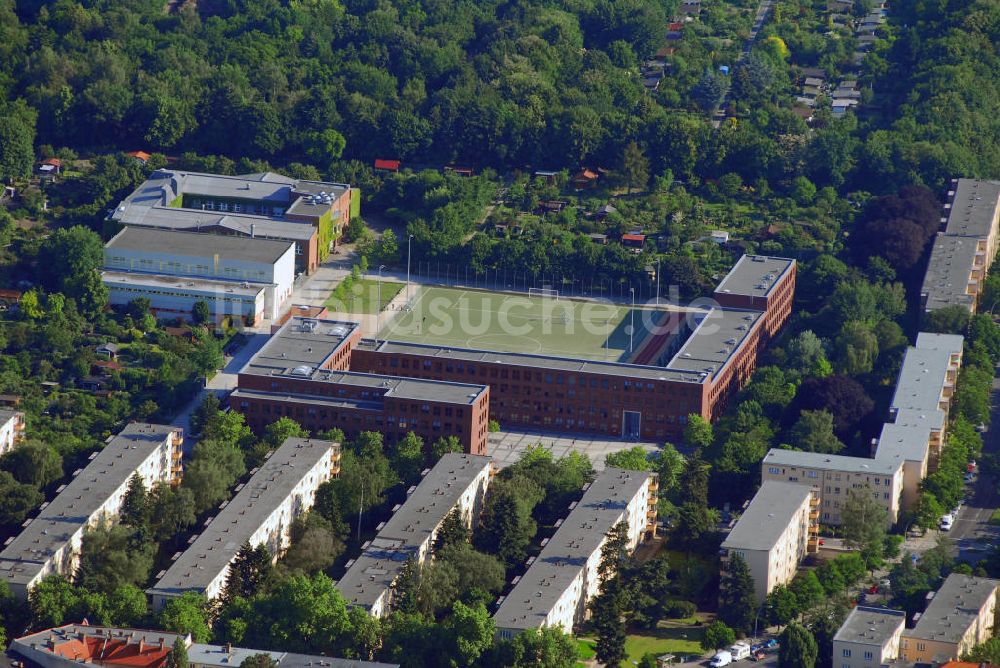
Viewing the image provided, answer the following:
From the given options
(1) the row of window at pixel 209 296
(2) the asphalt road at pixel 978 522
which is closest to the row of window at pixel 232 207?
(1) the row of window at pixel 209 296

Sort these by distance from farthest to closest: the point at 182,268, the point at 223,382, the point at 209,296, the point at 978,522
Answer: the point at 182,268, the point at 209,296, the point at 223,382, the point at 978,522

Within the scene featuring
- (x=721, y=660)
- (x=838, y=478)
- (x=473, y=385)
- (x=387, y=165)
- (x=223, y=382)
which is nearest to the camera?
(x=721, y=660)

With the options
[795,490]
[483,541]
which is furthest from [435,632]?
[795,490]

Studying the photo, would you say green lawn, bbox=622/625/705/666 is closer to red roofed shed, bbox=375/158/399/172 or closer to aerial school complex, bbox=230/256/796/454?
aerial school complex, bbox=230/256/796/454

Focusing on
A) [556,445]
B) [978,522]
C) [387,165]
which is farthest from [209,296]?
[978,522]

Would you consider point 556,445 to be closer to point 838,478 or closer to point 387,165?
point 838,478

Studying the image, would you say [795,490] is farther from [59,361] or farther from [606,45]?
[606,45]
